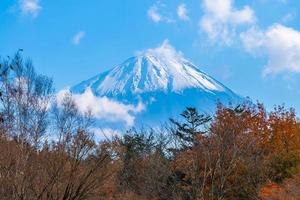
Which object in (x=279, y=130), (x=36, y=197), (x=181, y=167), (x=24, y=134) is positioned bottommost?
(x=36, y=197)

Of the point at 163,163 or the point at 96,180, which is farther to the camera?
the point at 163,163

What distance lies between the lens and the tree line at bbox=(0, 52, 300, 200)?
58.8 ft

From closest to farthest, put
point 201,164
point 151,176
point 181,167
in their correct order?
point 201,164
point 181,167
point 151,176

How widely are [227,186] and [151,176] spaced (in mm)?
12055

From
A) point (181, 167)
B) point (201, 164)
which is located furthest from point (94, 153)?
point (181, 167)

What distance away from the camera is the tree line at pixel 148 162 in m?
17.9

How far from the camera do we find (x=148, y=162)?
41.9 m

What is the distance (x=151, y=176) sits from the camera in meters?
38.3

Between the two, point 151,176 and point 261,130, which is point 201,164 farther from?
point 151,176

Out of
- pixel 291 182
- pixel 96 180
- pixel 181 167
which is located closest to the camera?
pixel 96 180

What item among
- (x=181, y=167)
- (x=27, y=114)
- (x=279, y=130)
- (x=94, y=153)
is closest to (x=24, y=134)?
(x=27, y=114)

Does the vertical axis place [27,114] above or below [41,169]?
above

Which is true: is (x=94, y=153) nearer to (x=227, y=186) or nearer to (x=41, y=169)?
(x=41, y=169)

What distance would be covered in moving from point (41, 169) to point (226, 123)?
11.2 meters
